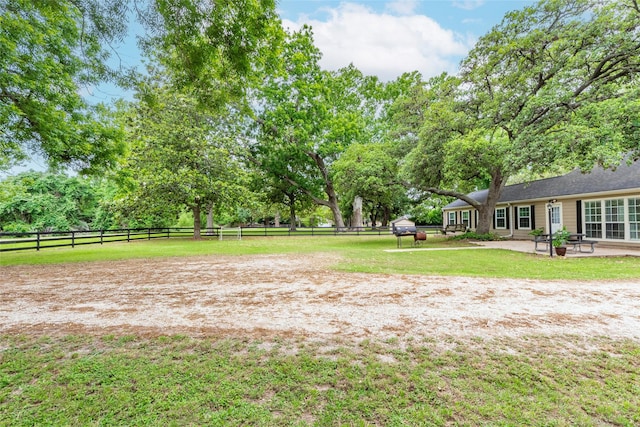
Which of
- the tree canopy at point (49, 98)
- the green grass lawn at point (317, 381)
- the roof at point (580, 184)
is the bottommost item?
the green grass lawn at point (317, 381)

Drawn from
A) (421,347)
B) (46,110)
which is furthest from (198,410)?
(46,110)

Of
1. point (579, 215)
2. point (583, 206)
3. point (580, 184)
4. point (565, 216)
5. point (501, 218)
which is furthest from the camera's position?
point (501, 218)

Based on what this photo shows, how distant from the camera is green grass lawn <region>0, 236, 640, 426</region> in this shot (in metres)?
2.06

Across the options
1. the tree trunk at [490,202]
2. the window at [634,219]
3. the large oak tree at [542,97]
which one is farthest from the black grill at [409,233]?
the window at [634,219]

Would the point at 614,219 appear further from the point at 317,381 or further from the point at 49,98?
the point at 49,98

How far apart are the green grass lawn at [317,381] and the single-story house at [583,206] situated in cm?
972

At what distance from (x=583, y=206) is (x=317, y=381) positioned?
17.2m

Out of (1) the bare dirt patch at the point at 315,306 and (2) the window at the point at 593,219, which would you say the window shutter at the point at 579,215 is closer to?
(2) the window at the point at 593,219

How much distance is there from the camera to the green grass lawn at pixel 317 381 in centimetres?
206

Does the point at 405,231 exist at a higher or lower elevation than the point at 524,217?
lower

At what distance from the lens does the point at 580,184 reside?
14.8 m

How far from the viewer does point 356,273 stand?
738 cm

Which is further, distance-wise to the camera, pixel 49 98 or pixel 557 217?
pixel 557 217

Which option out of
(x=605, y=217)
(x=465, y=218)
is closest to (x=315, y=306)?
(x=605, y=217)
